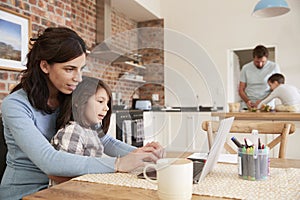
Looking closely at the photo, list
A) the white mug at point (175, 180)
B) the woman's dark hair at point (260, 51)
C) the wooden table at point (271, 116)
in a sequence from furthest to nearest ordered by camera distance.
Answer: the woman's dark hair at point (260, 51), the wooden table at point (271, 116), the white mug at point (175, 180)

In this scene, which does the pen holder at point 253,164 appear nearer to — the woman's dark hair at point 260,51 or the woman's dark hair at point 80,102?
the woman's dark hair at point 80,102

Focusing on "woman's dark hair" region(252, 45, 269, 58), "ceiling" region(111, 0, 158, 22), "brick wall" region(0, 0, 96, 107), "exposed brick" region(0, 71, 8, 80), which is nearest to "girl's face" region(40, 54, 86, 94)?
"brick wall" region(0, 0, 96, 107)

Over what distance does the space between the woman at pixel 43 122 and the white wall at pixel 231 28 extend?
10.8 ft

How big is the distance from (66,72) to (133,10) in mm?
4172

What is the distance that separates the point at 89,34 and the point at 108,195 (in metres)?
3.79

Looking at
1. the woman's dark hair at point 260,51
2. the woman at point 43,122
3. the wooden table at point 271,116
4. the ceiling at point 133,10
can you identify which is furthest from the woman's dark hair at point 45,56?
the ceiling at point 133,10

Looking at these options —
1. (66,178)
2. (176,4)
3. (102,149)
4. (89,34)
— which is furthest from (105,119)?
(176,4)

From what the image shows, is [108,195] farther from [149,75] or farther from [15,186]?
[149,75]

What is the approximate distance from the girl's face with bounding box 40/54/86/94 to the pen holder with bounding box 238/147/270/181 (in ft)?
2.09

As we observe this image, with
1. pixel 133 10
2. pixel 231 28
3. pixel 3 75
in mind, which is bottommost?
pixel 3 75

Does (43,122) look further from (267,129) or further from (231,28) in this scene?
(231,28)

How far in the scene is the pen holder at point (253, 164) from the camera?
2.65ft

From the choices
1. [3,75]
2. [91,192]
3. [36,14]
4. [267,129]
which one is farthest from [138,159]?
[36,14]

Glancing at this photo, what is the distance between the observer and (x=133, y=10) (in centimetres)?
496
